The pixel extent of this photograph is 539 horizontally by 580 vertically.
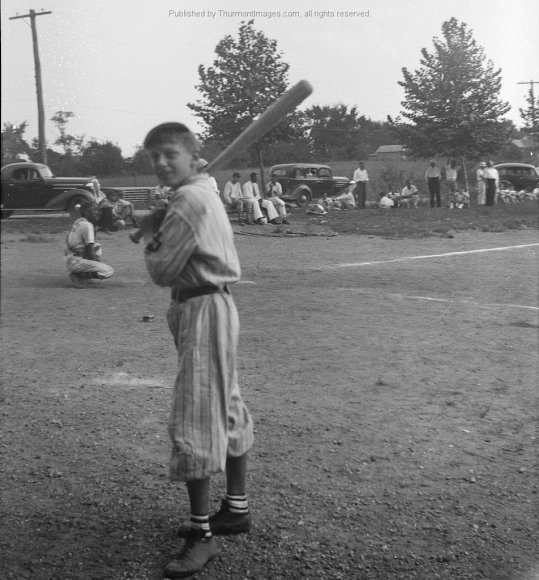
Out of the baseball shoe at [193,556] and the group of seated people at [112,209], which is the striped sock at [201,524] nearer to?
the baseball shoe at [193,556]

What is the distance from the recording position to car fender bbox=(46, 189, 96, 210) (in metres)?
8.84

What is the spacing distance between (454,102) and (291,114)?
3.19 m

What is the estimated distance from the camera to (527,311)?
7.61 meters

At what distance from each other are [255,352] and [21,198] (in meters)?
6.85

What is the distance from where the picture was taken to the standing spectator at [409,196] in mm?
24122

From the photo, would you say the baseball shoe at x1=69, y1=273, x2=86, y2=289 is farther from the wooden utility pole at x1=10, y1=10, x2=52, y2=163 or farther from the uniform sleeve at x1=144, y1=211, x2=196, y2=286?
the uniform sleeve at x1=144, y1=211, x2=196, y2=286

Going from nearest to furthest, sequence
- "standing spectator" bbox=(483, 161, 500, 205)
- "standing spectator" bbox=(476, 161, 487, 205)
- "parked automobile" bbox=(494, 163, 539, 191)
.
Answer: "standing spectator" bbox=(483, 161, 500, 205), "standing spectator" bbox=(476, 161, 487, 205), "parked automobile" bbox=(494, 163, 539, 191)

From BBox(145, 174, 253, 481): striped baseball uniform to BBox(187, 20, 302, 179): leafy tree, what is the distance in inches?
176

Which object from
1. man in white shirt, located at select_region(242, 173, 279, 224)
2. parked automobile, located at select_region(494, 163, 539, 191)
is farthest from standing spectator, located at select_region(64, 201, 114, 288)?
parked automobile, located at select_region(494, 163, 539, 191)

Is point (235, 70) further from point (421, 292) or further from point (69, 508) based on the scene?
point (69, 508)

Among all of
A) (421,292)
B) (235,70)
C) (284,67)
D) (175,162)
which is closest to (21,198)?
(235,70)

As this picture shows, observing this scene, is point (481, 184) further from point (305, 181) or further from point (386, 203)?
point (305, 181)

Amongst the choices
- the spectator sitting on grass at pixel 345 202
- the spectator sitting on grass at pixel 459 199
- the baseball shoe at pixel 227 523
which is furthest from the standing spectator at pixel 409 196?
the baseball shoe at pixel 227 523

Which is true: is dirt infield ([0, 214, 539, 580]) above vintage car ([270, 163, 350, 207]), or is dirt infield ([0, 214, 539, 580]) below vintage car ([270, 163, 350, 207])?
below
